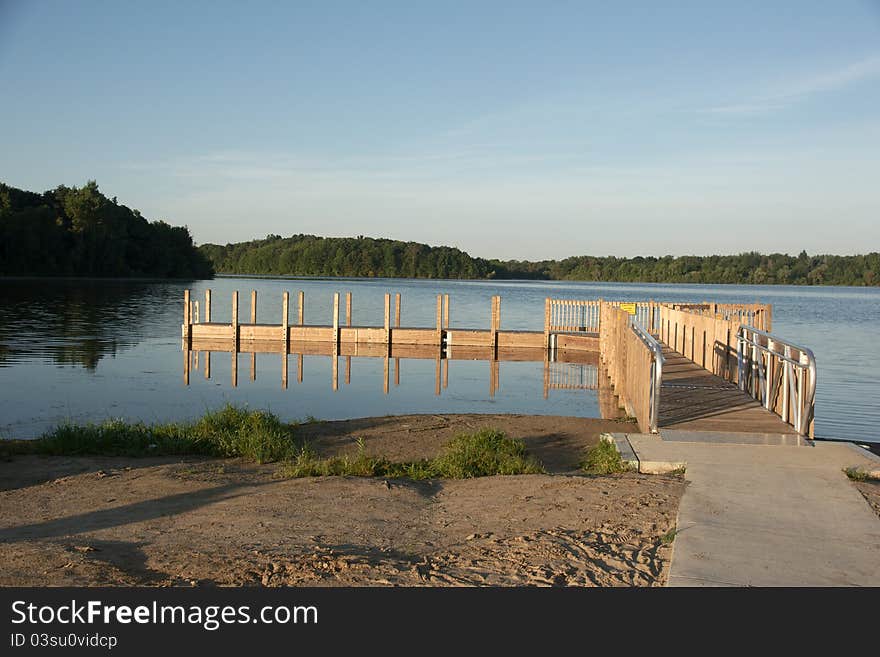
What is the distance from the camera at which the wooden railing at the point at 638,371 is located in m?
10.4

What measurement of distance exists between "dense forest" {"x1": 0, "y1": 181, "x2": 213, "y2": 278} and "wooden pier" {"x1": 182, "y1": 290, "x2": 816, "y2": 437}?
60.5 meters

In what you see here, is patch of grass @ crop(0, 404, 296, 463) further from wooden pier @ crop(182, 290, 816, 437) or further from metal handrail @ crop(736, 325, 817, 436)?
metal handrail @ crop(736, 325, 817, 436)

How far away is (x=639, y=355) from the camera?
13.3 m

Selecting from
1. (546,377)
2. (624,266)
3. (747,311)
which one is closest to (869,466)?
(546,377)

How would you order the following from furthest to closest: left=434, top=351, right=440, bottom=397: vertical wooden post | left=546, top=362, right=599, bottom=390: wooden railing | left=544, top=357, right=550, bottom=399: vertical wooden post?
left=546, top=362, right=599, bottom=390: wooden railing < left=434, top=351, right=440, bottom=397: vertical wooden post < left=544, top=357, right=550, bottom=399: vertical wooden post

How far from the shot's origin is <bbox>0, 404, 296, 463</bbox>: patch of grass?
1157 centimetres

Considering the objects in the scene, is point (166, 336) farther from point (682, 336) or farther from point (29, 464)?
point (29, 464)

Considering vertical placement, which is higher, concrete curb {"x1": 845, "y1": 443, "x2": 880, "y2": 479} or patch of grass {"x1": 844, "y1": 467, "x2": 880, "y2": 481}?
concrete curb {"x1": 845, "y1": 443, "x2": 880, "y2": 479}

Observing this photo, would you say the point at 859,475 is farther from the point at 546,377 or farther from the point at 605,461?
the point at 546,377

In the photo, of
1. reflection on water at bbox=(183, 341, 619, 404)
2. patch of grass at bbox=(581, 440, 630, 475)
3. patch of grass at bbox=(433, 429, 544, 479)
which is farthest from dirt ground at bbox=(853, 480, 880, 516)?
reflection on water at bbox=(183, 341, 619, 404)

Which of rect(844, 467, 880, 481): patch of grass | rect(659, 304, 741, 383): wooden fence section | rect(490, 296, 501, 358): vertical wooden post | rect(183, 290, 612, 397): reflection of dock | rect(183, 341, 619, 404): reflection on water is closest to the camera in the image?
rect(844, 467, 880, 481): patch of grass

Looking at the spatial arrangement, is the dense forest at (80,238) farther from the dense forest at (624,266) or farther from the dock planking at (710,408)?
the dock planking at (710,408)
